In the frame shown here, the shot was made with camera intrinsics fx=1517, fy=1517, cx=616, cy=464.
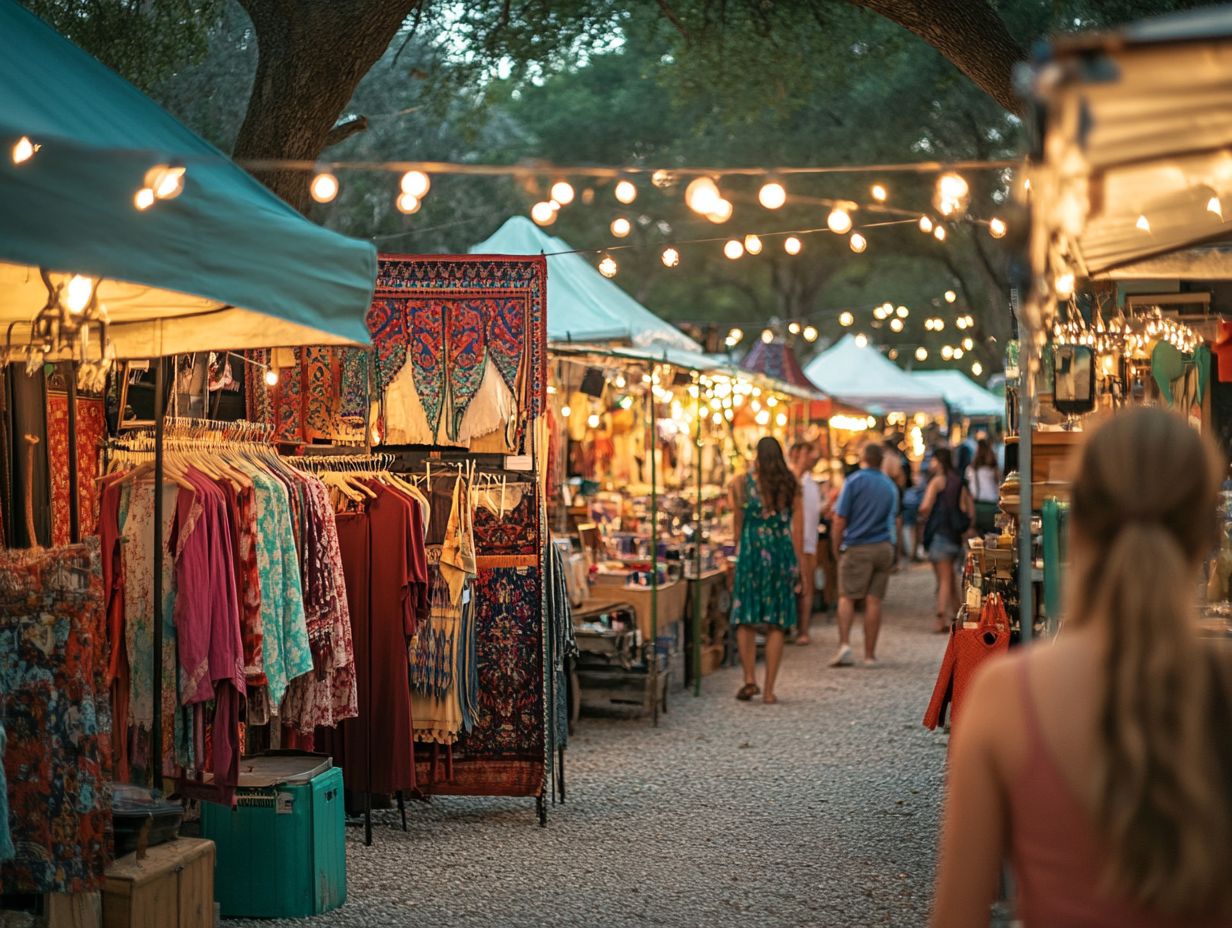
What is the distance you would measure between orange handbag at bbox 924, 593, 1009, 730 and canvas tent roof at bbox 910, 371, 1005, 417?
20594 millimetres

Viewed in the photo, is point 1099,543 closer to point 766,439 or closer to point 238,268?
point 238,268

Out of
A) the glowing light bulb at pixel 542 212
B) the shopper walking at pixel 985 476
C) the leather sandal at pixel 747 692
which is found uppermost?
the glowing light bulb at pixel 542 212

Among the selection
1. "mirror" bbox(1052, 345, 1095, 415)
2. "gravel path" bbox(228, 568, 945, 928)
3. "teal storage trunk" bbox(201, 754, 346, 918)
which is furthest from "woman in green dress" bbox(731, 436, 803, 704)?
"teal storage trunk" bbox(201, 754, 346, 918)

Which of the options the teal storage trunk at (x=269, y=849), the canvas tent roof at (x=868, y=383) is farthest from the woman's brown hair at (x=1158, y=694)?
the canvas tent roof at (x=868, y=383)

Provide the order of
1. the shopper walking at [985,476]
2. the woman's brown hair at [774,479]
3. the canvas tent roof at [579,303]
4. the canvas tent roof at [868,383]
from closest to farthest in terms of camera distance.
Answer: the woman's brown hair at [774,479], the canvas tent roof at [579,303], the shopper walking at [985,476], the canvas tent roof at [868,383]

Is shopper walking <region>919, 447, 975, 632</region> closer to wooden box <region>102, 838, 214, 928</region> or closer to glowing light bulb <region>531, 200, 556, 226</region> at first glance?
glowing light bulb <region>531, 200, 556, 226</region>

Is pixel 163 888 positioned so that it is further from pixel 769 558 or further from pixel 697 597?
pixel 697 597

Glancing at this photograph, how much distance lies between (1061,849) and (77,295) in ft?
11.5

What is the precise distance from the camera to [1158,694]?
6.97 ft

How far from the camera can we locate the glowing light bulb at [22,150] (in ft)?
12.1

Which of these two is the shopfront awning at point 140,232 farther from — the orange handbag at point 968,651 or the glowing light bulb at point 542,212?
the glowing light bulb at point 542,212

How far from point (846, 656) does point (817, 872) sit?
640 cm

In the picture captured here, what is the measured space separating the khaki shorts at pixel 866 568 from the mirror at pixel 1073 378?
6796 mm

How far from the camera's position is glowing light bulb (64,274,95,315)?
182 inches
